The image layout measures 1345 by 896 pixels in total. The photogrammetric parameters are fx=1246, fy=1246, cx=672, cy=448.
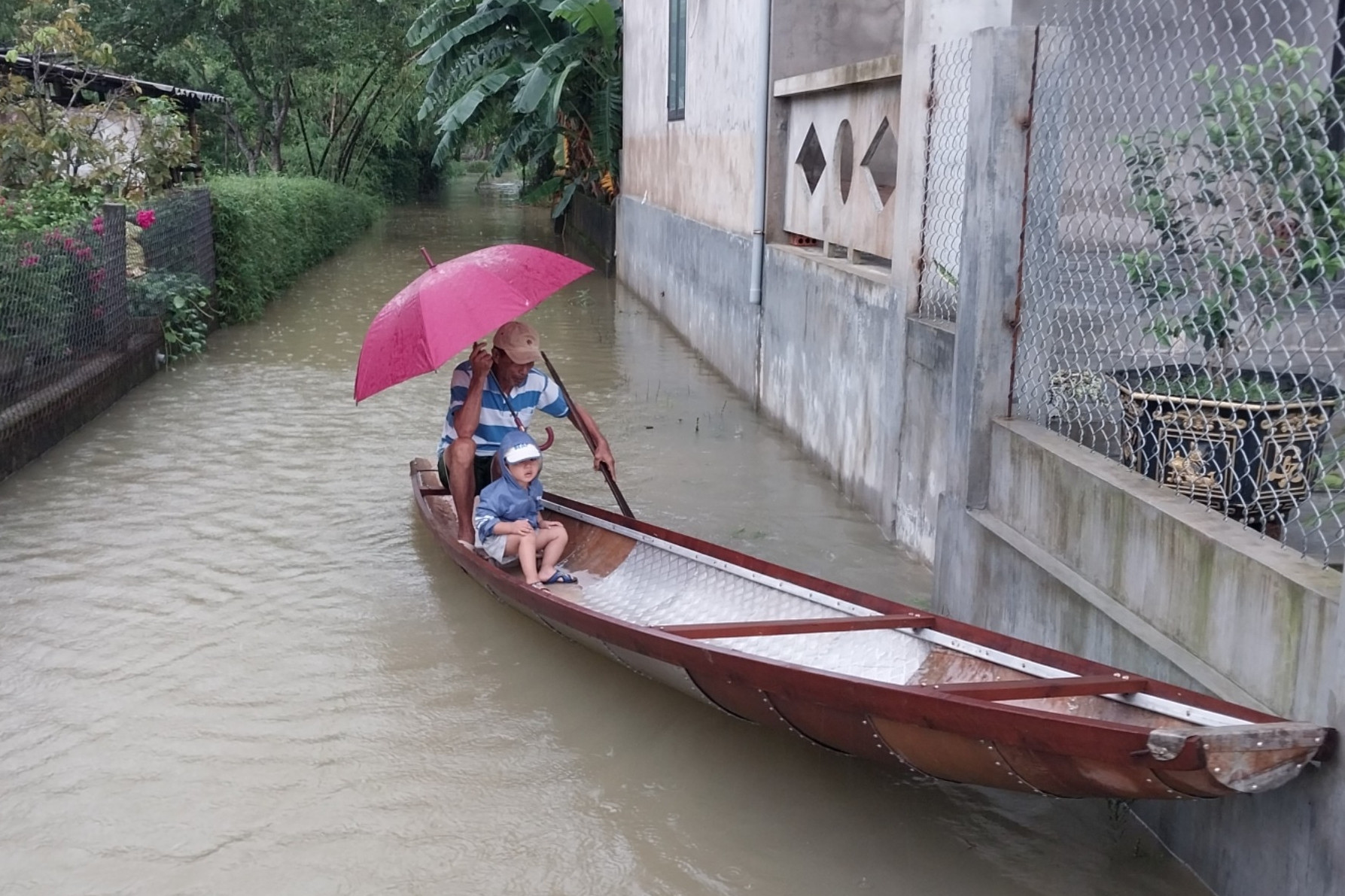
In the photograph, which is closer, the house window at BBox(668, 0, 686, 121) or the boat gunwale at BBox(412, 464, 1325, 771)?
the boat gunwale at BBox(412, 464, 1325, 771)

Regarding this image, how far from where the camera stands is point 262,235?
15.9m

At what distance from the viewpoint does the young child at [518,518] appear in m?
5.66

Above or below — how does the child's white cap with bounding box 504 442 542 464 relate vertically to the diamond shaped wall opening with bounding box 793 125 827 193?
below

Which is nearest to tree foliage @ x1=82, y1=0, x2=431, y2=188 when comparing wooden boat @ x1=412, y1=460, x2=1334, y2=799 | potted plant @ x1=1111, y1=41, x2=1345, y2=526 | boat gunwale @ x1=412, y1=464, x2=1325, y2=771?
wooden boat @ x1=412, y1=460, x2=1334, y2=799

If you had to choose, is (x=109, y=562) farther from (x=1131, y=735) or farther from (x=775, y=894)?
(x=1131, y=735)

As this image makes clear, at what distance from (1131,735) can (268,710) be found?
3491 millimetres

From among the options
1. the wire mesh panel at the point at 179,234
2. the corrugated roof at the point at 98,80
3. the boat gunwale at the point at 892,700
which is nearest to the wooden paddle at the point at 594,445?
the boat gunwale at the point at 892,700

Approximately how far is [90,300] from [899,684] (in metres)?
8.50

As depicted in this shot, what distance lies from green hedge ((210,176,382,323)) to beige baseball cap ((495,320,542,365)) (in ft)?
31.4

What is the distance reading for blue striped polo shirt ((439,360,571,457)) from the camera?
611 centimetres

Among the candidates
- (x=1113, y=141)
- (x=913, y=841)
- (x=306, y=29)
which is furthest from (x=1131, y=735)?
(x=306, y=29)

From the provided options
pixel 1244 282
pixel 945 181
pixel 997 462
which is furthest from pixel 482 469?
pixel 1244 282

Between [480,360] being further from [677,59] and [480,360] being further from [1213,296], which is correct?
[677,59]

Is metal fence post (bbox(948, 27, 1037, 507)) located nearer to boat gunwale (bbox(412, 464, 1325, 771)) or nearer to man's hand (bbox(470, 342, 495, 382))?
boat gunwale (bbox(412, 464, 1325, 771))
